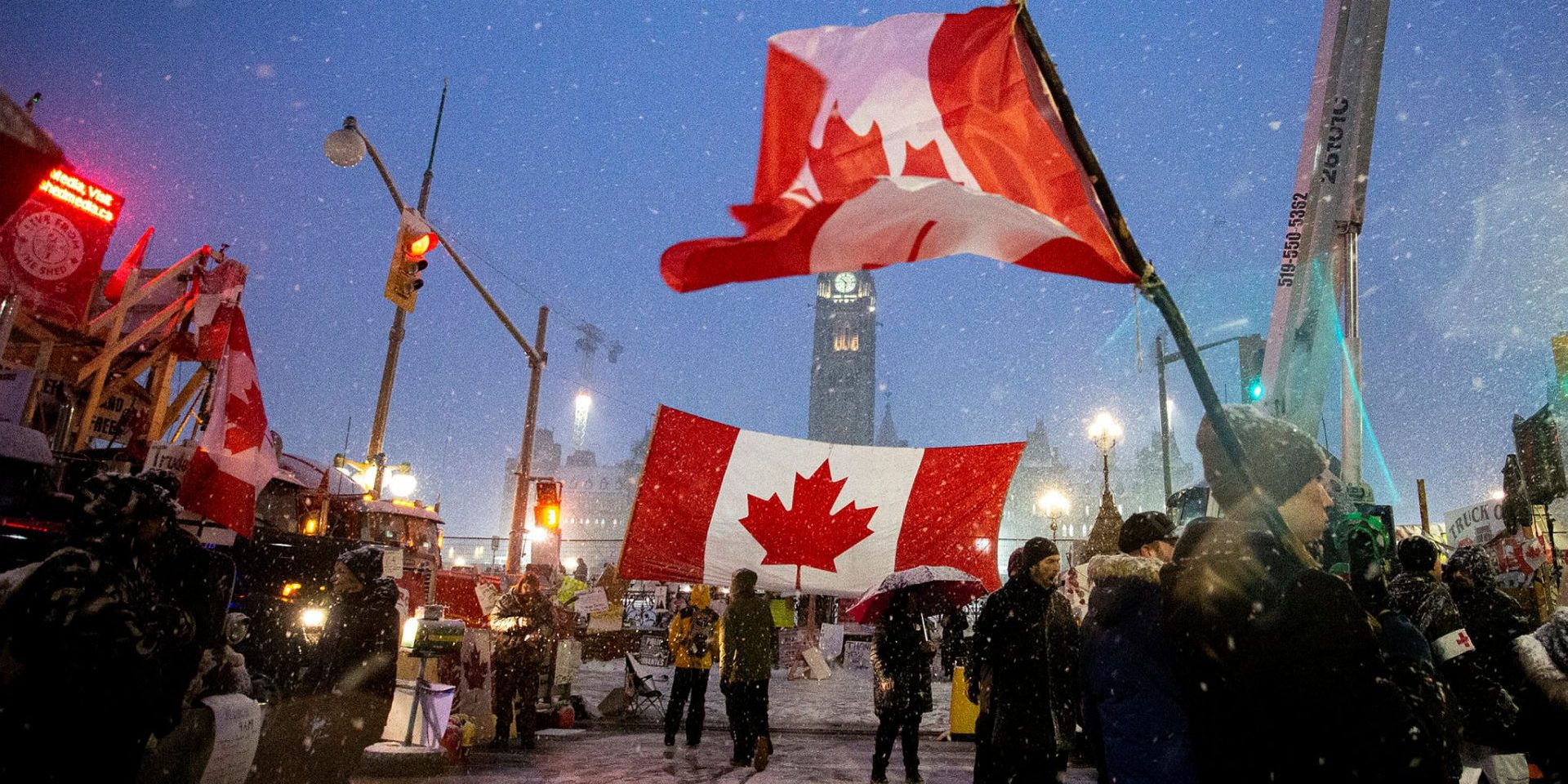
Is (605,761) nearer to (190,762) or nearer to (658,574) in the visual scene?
(658,574)

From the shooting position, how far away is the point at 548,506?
51.1ft

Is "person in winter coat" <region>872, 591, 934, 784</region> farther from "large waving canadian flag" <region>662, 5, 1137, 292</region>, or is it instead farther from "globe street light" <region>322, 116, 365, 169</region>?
"globe street light" <region>322, 116, 365, 169</region>

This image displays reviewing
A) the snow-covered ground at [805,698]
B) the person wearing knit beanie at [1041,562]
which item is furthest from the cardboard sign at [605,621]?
the person wearing knit beanie at [1041,562]

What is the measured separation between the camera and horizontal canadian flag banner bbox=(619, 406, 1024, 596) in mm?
10406

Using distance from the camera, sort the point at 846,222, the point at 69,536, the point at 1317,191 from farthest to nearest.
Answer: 1. the point at 1317,191
2. the point at 69,536
3. the point at 846,222

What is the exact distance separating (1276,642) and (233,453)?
10026 millimetres

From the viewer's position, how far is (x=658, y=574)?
33.7ft

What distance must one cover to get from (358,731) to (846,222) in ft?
16.2

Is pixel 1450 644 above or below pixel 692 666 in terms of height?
above

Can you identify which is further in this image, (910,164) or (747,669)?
(747,669)

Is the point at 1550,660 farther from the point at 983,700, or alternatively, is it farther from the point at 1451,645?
the point at 983,700

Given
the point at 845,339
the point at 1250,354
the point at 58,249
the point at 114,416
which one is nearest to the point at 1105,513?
the point at 1250,354

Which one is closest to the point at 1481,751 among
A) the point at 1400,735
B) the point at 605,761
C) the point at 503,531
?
the point at 1400,735

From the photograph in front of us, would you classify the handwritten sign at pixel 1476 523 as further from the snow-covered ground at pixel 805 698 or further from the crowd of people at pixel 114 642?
the crowd of people at pixel 114 642
